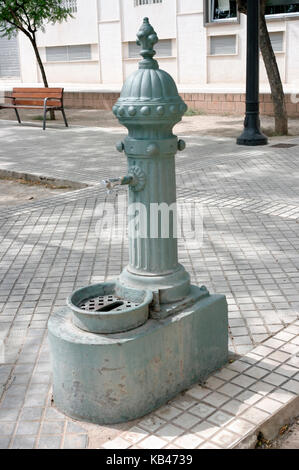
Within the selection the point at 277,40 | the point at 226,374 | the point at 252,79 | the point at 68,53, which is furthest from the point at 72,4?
the point at 226,374

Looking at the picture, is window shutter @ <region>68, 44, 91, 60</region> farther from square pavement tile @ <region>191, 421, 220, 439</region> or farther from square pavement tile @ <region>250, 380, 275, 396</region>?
square pavement tile @ <region>191, 421, 220, 439</region>

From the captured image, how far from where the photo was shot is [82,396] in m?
2.91

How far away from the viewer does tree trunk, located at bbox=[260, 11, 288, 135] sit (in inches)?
470

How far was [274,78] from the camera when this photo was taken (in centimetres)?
1215

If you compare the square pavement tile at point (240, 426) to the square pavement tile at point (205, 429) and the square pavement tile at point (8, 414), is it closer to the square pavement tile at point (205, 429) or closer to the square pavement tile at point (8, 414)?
the square pavement tile at point (205, 429)

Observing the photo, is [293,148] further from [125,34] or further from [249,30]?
[125,34]

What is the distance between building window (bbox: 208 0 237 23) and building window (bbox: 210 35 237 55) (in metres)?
0.70

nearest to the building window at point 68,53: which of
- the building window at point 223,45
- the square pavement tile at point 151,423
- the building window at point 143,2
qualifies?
the building window at point 143,2

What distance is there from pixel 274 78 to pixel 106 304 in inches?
395

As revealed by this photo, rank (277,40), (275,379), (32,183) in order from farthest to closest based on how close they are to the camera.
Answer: (277,40) → (32,183) → (275,379)

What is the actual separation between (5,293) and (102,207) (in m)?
2.63

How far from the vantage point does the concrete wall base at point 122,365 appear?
283 centimetres

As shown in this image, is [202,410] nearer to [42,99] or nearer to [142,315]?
[142,315]
